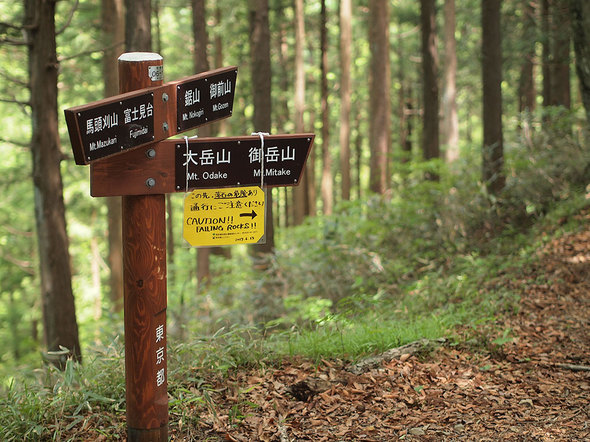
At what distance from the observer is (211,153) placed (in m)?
3.91

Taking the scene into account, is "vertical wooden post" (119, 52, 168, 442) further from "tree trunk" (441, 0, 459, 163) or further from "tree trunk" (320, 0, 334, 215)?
"tree trunk" (320, 0, 334, 215)

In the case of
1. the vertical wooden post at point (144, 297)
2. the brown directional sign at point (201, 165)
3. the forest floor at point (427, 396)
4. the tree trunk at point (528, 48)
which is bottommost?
the forest floor at point (427, 396)

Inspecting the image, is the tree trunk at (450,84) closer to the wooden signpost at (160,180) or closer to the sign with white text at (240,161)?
the sign with white text at (240,161)

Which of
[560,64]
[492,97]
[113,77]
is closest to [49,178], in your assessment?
[113,77]

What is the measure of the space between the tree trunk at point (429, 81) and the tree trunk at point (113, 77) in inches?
282

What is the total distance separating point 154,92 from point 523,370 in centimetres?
417

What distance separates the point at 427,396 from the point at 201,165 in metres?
2.76

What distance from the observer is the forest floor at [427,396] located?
445 centimetres

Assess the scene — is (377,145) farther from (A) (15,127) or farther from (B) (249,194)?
(A) (15,127)

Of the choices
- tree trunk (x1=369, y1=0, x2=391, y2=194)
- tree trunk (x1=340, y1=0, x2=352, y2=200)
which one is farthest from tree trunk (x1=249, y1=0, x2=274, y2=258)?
tree trunk (x1=340, y1=0, x2=352, y2=200)

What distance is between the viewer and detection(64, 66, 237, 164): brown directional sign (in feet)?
10.7

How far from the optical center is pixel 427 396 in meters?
5.04

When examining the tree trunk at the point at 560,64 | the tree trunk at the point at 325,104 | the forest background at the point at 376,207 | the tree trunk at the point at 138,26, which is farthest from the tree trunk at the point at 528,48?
the tree trunk at the point at 138,26

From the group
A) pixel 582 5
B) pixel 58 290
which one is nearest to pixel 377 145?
pixel 582 5
